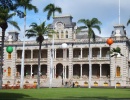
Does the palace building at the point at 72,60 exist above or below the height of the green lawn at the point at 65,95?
above

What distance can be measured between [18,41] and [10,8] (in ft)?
224

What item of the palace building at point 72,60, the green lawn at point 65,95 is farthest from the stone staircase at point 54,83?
the green lawn at point 65,95

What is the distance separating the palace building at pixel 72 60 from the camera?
81438mm

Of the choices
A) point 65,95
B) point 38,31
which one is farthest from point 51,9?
point 65,95

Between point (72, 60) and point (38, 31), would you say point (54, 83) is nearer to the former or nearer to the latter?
point (72, 60)

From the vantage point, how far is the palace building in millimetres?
81438

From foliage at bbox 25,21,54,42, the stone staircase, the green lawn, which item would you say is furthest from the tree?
the green lawn

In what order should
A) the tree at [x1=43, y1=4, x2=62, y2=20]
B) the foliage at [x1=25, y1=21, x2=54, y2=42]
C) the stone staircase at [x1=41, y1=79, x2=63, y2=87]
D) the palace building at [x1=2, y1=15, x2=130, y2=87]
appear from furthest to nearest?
the palace building at [x1=2, y1=15, x2=130, y2=87]
the stone staircase at [x1=41, y1=79, x2=63, y2=87]
the tree at [x1=43, y1=4, x2=62, y2=20]
the foliage at [x1=25, y1=21, x2=54, y2=42]

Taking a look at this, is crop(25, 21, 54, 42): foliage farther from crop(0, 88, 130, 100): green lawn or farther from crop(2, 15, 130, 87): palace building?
crop(0, 88, 130, 100): green lawn

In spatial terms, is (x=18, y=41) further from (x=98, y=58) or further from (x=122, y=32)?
(x=122, y=32)

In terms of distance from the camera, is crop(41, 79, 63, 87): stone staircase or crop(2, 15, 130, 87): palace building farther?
crop(2, 15, 130, 87): palace building

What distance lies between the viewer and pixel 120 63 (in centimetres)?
8106

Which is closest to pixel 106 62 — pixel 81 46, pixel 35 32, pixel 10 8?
pixel 81 46

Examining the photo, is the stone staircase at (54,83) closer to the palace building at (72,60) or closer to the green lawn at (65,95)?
the palace building at (72,60)
